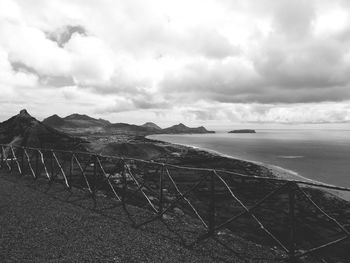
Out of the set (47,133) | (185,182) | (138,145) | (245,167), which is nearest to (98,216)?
(185,182)

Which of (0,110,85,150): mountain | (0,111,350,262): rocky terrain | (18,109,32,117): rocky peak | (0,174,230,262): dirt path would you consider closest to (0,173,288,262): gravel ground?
(0,174,230,262): dirt path

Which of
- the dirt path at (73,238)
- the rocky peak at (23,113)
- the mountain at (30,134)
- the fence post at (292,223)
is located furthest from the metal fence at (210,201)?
the rocky peak at (23,113)

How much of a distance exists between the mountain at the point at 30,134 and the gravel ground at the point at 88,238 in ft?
92.1

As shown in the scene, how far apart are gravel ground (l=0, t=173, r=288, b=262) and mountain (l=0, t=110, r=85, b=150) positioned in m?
28.1

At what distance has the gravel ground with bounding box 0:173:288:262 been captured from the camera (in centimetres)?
696

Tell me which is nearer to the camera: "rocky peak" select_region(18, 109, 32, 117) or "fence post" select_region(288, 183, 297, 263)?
"fence post" select_region(288, 183, 297, 263)

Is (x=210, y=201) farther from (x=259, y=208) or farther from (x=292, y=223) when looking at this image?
(x=259, y=208)

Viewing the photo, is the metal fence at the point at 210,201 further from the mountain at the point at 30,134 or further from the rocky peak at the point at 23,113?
the rocky peak at the point at 23,113

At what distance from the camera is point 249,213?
8031 mm

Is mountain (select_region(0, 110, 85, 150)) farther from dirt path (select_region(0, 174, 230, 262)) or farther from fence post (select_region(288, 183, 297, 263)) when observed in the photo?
fence post (select_region(288, 183, 297, 263))

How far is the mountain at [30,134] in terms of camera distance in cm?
3697

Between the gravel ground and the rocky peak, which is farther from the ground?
the rocky peak

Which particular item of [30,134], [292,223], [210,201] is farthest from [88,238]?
[30,134]

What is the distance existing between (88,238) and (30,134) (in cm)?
3378
